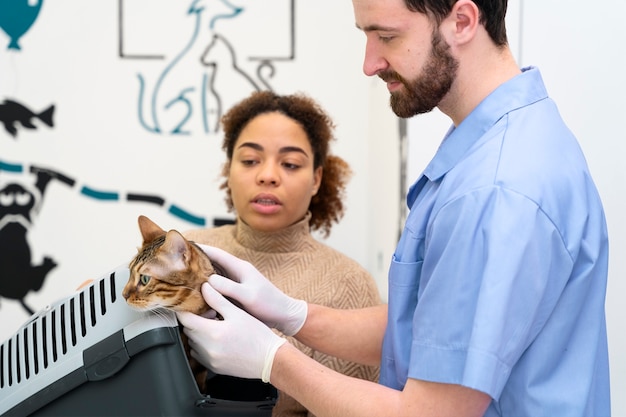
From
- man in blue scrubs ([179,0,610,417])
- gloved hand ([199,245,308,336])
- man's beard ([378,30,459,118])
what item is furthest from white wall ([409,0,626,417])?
gloved hand ([199,245,308,336])

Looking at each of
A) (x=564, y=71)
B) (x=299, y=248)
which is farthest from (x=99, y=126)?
(x=564, y=71)

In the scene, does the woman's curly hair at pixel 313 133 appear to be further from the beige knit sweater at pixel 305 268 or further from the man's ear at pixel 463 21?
the man's ear at pixel 463 21

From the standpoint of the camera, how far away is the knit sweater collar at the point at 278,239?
5.89 feet

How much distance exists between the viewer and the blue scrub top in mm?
803

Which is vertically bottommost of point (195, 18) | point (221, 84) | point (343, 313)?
point (343, 313)

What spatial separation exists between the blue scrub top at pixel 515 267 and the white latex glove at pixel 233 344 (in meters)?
0.23

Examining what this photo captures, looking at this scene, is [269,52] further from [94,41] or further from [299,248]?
[299,248]

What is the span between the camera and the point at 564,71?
1.31 meters

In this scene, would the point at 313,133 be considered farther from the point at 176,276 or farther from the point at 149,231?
the point at 176,276

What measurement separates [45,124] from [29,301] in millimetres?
632

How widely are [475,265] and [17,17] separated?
214 centimetres

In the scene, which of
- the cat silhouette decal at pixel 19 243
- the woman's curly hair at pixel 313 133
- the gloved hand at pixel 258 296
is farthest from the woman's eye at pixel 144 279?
the cat silhouette decal at pixel 19 243

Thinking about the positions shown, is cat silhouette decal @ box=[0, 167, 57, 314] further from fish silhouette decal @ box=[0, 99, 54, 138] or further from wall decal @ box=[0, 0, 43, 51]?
wall decal @ box=[0, 0, 43, 51]

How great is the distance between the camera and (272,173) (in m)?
1.75
